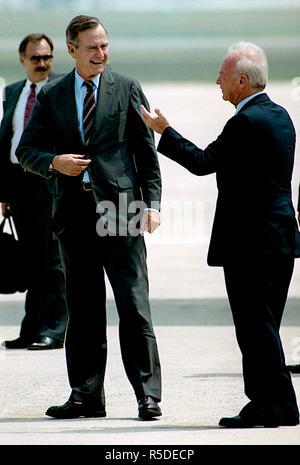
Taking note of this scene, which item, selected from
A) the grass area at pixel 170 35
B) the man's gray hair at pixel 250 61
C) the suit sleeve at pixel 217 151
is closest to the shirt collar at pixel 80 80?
the suit sleeve at pixel 217 151

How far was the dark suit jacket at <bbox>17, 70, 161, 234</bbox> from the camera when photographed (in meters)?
6.22

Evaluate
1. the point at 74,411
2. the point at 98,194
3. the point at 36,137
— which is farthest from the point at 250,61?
the point at 74,411

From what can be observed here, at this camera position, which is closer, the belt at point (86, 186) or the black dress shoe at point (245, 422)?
the black dress shoe at point (245, 422)

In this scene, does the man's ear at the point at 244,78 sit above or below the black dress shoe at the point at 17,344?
above

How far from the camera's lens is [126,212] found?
20.5 ft

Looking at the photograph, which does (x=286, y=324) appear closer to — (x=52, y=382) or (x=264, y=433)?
(x=52, y=382)

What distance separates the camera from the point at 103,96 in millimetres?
6250

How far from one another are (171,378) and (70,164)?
5.91 ft

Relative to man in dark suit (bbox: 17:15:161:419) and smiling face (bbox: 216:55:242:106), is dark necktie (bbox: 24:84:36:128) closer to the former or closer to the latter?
man in dark suit (bbox: 17:15:161:419)

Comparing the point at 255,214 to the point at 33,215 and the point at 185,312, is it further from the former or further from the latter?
the point at 185,312

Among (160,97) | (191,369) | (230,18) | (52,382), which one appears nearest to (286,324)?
(191,369)

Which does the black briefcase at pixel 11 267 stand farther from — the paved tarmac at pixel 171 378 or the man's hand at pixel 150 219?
the man's hand at pixel 150 219

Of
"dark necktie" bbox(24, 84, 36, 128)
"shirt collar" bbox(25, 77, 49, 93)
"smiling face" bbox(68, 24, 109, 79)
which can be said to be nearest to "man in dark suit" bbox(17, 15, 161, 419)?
"smiling face" bbox(68, 24, 109, 79)

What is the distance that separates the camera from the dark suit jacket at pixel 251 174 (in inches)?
231
